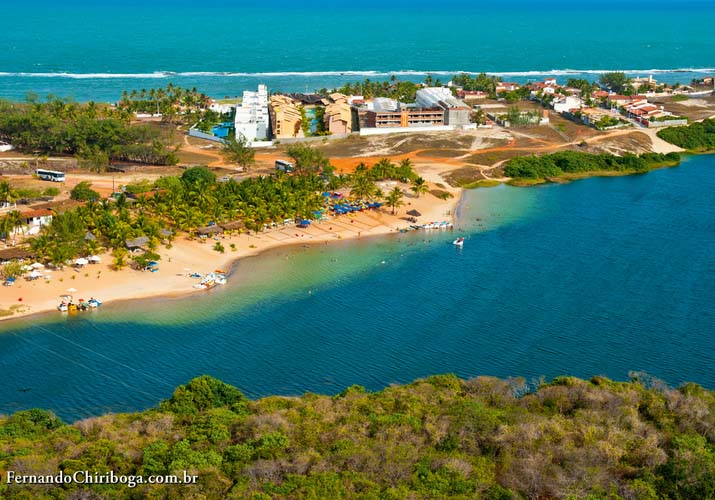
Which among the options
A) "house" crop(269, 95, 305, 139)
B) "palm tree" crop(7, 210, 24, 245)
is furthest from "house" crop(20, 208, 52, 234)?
"house" crop(269, 95, 305, 139)

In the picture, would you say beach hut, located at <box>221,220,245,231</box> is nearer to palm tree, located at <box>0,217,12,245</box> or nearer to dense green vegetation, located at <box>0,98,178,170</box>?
palm tree, located at <box>0,217,12,245</box>

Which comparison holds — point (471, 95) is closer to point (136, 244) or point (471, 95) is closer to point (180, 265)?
point (180, 265)

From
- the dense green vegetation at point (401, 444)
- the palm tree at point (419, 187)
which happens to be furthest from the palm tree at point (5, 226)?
the palm tree at point (419, 187)

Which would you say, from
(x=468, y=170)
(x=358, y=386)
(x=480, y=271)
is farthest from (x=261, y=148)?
(x=358, y=386)

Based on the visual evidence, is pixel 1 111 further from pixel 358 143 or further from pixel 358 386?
pixel 358 386

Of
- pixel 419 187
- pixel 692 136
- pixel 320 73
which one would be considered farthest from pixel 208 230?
pixel 320 73
